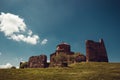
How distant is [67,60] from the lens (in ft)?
379

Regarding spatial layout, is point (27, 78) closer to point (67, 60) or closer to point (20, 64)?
point (67, 60)

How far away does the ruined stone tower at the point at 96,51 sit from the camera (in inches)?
4385

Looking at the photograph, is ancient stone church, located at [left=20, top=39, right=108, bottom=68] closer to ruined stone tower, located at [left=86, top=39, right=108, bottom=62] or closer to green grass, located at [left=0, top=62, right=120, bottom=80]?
Result: ruined stone tower, located at [left=86, top=39, right=108, bottom=62]

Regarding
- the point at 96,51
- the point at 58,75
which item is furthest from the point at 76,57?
the point at 58,75

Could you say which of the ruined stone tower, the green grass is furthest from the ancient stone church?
the green grass

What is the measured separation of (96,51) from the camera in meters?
114

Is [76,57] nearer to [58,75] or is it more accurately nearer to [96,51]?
[96,51]

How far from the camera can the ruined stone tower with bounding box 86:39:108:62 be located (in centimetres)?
11138

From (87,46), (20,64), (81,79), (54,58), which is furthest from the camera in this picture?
(20,64)

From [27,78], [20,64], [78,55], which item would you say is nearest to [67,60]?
[78,55]

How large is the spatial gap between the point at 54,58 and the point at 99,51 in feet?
93.6

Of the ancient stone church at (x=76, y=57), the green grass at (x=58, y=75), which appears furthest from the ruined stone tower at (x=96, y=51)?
the green grass at (x=58, y=75)

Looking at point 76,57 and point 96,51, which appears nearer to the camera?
point 76,57

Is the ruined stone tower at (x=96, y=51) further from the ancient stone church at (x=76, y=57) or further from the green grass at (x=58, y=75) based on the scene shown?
the green grass at (x=58, y=75)
